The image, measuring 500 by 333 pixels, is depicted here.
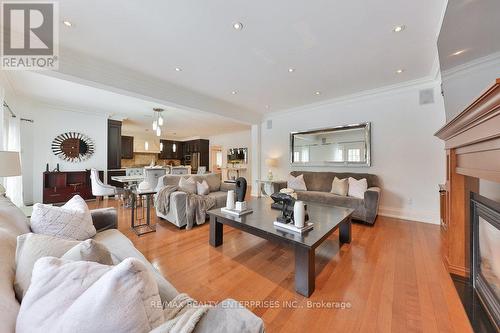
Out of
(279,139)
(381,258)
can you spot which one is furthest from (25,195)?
(381,258)

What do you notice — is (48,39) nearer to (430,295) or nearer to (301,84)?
(301,84)

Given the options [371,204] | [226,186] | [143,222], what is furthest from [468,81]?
[143,222]

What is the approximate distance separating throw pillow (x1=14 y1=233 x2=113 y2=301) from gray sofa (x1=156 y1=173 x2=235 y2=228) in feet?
7.25

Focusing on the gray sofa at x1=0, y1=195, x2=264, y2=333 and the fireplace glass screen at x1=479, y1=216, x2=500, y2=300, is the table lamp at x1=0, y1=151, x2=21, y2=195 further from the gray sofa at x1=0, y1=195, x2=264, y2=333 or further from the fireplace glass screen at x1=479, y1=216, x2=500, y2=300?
the fireplace glass screen at x1=479, y1=216, x2=500, y2=300

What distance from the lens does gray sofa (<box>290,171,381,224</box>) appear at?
3.32 metres

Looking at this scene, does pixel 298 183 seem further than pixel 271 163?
No

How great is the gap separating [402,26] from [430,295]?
8.77 ft

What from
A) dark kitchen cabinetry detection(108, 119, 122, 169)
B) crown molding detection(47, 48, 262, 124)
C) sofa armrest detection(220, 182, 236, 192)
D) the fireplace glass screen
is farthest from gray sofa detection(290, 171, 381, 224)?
dark kitchen cabinetry detection(108, 119, 122, 169)

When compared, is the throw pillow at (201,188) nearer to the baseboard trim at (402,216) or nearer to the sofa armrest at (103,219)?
the sofa armrest at (103,219)

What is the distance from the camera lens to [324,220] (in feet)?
7.31

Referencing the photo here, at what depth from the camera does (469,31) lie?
53.9 inches

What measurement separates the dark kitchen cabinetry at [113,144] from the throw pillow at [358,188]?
6631mm

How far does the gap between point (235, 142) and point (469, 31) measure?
7.90 metres

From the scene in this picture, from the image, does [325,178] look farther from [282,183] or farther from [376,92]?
[376,92]
